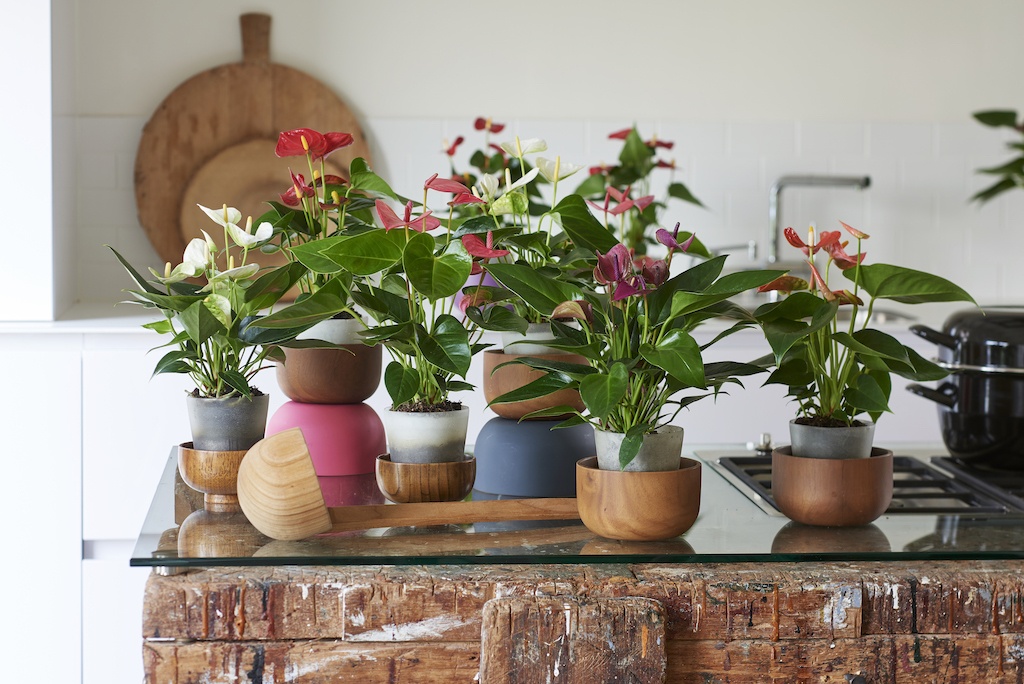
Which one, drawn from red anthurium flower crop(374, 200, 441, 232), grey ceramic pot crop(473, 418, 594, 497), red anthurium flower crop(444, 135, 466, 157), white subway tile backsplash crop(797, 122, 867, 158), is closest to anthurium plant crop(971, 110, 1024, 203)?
white subway tile backsplash crop(797, 122, 867, 158)

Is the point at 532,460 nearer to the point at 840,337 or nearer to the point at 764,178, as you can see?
the point at 840,337

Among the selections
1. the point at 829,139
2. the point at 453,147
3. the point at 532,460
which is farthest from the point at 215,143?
the point at 532,460

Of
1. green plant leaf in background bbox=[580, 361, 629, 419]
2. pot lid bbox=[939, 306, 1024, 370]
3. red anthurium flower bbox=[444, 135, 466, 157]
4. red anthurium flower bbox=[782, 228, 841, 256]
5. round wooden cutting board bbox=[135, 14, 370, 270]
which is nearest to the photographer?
green plant leaf in background bbox=[580, 361, 629, 419]

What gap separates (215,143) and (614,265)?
270 centimetres

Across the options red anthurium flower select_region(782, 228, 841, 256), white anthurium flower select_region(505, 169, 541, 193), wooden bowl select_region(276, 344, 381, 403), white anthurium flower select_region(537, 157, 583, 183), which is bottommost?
wooden bowl select_region(276, 344, 381, 403)

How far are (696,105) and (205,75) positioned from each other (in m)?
1.60

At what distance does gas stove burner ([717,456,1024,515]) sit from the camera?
3.88ft

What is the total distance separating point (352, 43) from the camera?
343 centimetres

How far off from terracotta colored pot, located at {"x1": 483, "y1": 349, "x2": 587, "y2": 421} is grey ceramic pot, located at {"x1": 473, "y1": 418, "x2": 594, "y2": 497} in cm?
2

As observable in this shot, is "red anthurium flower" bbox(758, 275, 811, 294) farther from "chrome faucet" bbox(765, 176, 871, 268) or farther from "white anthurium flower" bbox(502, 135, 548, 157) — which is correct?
"chrome faucet" bbox(765, 176, 871, 268)

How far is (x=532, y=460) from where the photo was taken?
3.90ft

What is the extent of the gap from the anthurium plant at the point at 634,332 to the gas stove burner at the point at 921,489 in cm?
24

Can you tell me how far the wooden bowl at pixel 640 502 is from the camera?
3.22 ft

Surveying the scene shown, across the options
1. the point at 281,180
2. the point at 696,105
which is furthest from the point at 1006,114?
the point at 281,180
